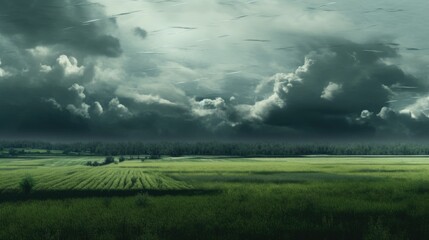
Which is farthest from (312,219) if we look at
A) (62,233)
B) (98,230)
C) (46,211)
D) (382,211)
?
(46,211)

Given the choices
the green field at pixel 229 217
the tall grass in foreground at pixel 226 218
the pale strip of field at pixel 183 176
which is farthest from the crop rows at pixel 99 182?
the tall grass in foreground at pixel 226 218

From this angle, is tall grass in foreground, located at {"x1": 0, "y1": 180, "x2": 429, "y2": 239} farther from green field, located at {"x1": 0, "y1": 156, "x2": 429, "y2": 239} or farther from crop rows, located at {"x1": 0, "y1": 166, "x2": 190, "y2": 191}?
crop rows, located at {"x1": 0, "y1": 166, "x2": 190, "y2": 191}

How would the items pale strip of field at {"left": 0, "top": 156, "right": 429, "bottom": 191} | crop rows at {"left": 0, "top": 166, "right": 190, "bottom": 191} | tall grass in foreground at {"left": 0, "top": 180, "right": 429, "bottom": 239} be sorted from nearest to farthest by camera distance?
tall grass in foreground at {"left": 0, "top": 180, "right": 429, "bottom": 239} < crop rows at {"left": 0, "top": 166, "right": 190, "bottom": 191} < pale strip of field at {"left": 0, "top": 156, "right": 429, "bottom": 191}

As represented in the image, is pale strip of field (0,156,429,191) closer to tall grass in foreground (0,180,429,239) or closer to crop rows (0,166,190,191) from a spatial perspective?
crop rows (0,166,190,191)

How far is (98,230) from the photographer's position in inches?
1204

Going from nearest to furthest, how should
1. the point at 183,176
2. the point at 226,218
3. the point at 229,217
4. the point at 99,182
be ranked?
the point at 226,218, the point at 229,217, the point at 99,182, the point at 183,176

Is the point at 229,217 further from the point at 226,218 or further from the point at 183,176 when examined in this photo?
the point at 183,176

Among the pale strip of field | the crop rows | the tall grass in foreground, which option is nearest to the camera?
the tall grass in foreground

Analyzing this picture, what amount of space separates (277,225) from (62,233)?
15460mm

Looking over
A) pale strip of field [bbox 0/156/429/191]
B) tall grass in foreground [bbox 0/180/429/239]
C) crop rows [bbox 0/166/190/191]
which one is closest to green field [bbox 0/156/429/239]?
tall grass in foreground [bbox 0/180/429/239]

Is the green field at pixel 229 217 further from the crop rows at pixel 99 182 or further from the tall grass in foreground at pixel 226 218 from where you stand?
the crop rows at pixel 99 182

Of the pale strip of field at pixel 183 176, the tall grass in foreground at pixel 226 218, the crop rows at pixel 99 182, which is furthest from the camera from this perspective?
the pale strip of field at pixel 183 176

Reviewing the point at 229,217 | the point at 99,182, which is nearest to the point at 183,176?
the point at 99,182

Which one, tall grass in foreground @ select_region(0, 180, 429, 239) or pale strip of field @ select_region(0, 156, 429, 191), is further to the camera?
pale strip of field @ select_region(0, 156, 429, 191)
